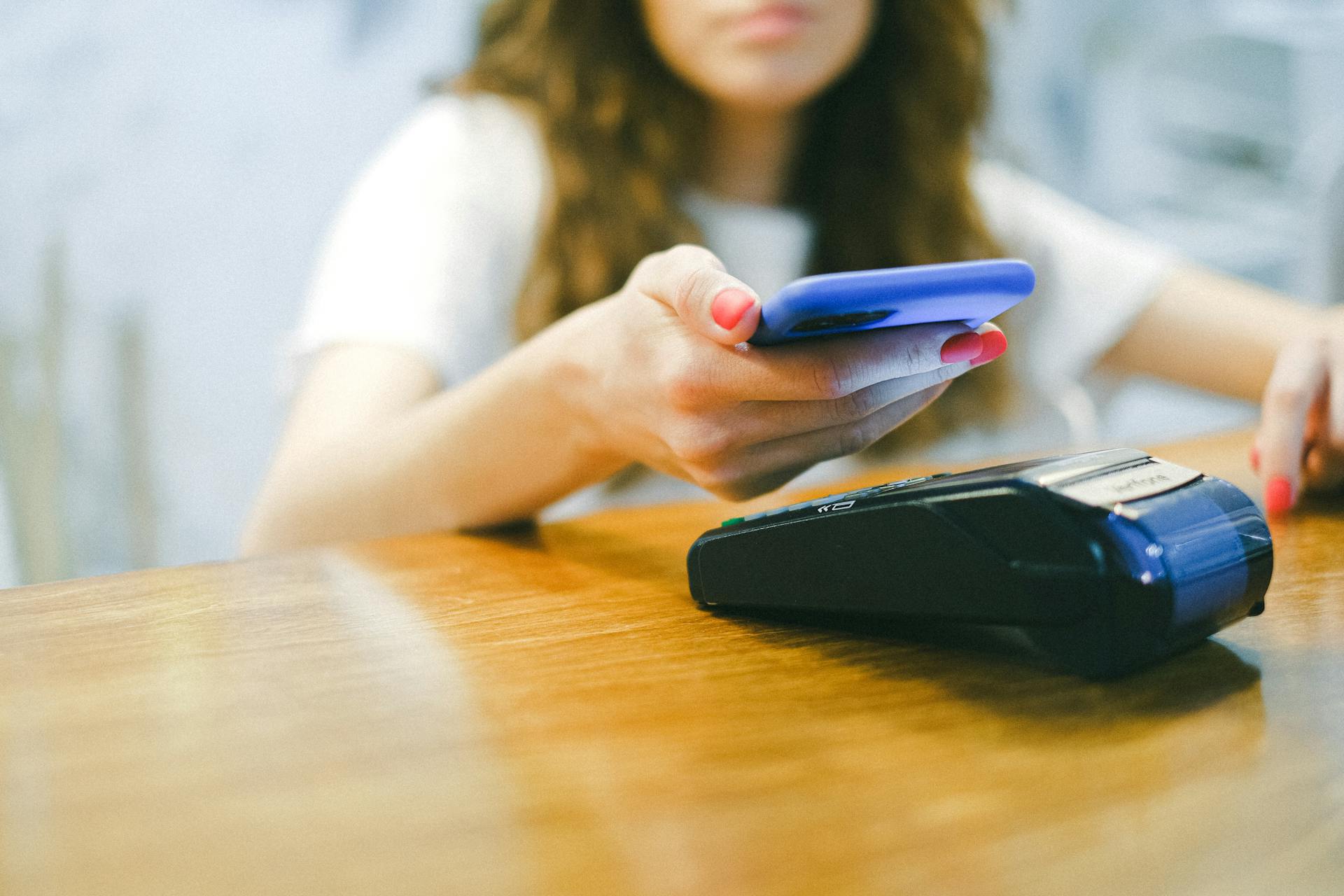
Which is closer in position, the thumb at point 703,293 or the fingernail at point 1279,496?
the thumb at point 703,293

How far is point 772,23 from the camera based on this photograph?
3.17ft

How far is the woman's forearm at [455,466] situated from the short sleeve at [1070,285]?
76 cm

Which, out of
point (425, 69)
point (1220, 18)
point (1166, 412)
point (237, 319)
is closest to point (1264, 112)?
point (1220, 18)

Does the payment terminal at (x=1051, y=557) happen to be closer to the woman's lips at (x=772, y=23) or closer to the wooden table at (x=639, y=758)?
the wooden table at (x=639, y=758)

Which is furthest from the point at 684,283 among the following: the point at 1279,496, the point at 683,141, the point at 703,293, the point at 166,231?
the point at 166,231

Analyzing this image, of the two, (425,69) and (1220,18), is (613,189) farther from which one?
(1220,18)

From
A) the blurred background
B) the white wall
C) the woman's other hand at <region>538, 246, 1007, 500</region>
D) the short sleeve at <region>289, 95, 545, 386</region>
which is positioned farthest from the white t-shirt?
the woman's other hand at <region>538, 246, 1007, 500</region>

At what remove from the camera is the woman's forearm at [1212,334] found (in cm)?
92

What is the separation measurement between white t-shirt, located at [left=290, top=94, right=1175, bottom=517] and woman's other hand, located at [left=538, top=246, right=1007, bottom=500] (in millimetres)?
433

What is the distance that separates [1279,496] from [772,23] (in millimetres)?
652

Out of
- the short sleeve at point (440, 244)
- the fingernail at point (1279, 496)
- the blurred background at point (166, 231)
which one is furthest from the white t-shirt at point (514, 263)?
the fingernail at point (1279, 496)

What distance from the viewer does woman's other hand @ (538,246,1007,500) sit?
1.19 feet

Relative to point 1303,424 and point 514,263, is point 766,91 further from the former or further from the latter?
point 1303,424

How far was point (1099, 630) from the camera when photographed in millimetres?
271
